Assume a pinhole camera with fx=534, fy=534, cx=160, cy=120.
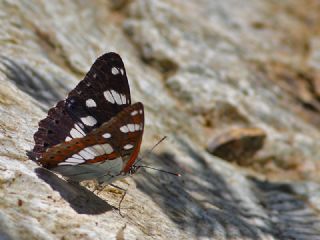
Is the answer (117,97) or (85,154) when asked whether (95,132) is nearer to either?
(85,154)

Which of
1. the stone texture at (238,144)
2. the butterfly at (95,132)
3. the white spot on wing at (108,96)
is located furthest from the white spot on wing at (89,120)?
the stone texture at (238,144)

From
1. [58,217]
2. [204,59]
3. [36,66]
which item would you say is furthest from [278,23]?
[58,217]

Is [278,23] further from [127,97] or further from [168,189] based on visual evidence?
[127,97]

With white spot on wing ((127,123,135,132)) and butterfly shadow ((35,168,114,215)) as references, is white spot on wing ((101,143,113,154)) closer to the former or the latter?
white spot on wing ((127,123,135,132))

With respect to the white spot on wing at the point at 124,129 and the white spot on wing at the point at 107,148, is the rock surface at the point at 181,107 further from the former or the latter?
the white spot on wing at the point at 124,129

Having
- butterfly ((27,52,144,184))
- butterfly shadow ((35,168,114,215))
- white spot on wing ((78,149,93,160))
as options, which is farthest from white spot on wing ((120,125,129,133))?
butterfly shadow ((35,168,114,215))

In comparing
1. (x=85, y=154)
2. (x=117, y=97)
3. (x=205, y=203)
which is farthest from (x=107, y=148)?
(x=205, y=203)
